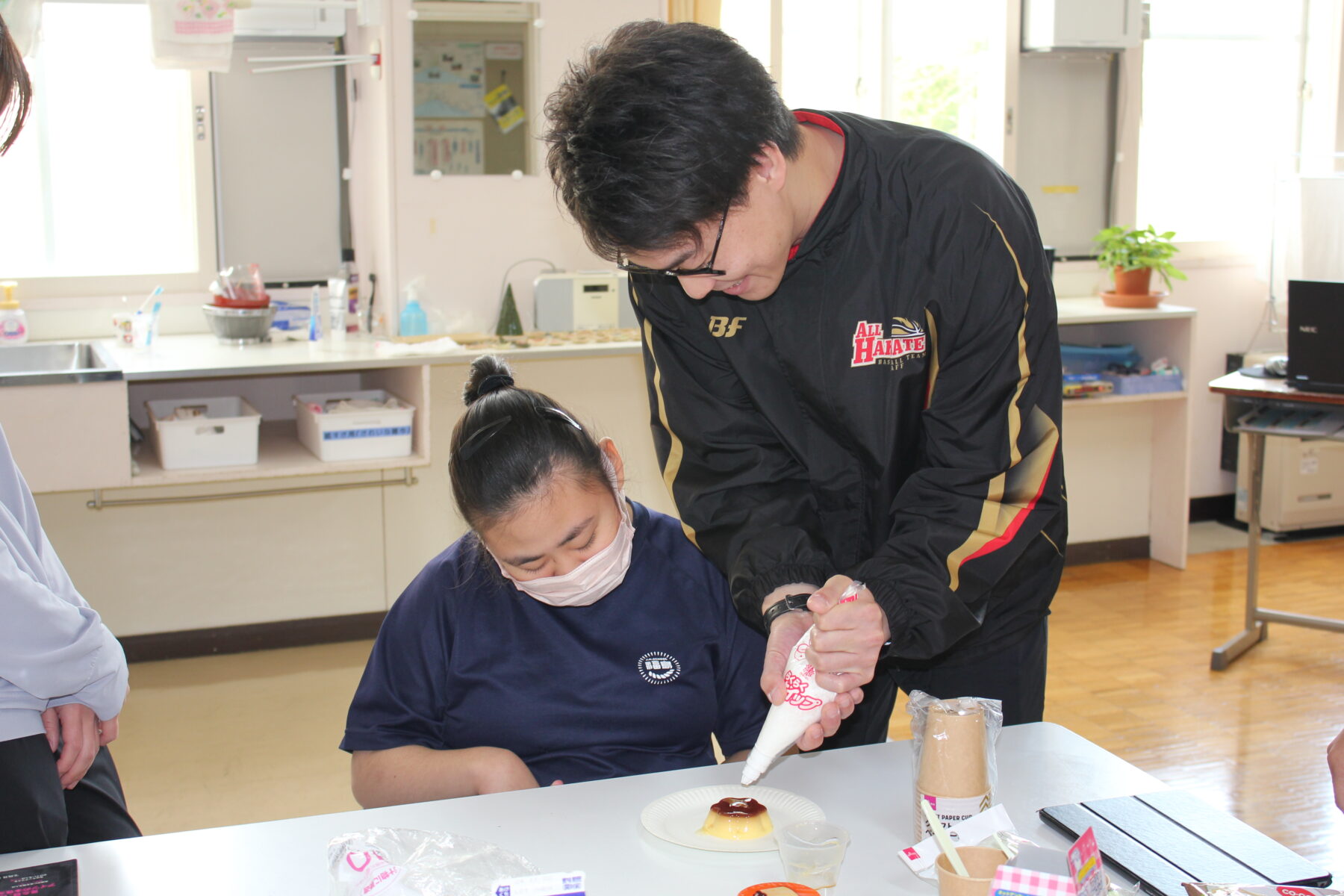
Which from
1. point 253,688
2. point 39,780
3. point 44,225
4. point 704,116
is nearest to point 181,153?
point 44,225

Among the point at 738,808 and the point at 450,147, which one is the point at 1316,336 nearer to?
the point at 450,147

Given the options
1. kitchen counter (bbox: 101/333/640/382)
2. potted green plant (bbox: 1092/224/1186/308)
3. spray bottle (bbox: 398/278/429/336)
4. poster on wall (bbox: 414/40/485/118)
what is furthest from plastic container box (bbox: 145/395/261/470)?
potted green plant (bbox: 1092/224/1186/308)

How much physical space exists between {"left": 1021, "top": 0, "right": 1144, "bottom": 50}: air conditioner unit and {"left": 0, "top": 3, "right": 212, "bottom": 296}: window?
289cm

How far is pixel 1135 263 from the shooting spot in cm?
417

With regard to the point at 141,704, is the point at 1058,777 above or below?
above

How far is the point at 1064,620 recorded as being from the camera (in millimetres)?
3863

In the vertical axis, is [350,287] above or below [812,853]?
above

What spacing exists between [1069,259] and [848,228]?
357 centimetres

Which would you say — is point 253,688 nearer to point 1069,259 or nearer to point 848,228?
point 848,228

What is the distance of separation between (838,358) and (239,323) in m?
2.46

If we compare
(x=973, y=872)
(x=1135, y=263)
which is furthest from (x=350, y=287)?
(x=973, y=872)

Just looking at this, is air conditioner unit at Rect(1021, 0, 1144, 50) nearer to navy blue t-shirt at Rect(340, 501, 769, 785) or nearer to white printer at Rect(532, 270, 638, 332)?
white printer at Rect(532, 270, 638, 332)

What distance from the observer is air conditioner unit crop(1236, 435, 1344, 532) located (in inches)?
183

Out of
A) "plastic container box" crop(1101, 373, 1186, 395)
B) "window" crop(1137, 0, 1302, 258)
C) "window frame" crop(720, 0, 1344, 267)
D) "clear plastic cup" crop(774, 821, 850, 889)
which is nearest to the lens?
"clear plastic cup" crop(774, 821, 850, 889)
